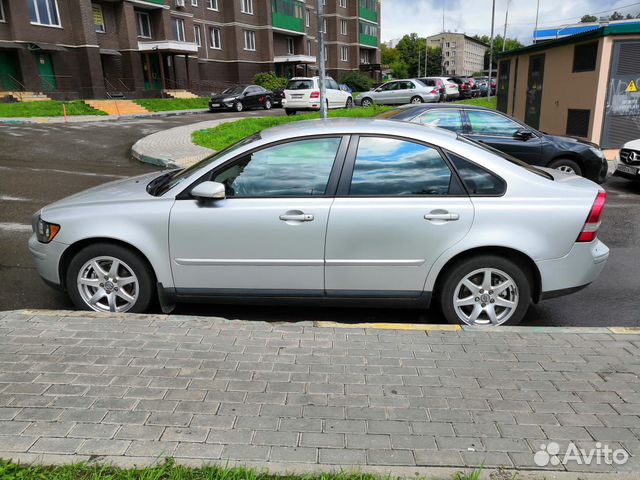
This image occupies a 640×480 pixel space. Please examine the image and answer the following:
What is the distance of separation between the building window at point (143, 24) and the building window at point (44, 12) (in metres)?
6.51

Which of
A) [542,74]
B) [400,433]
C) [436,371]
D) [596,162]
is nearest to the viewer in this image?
[400,433]

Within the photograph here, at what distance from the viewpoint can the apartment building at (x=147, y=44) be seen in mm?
29375

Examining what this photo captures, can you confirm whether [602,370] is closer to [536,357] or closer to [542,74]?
[536,357]

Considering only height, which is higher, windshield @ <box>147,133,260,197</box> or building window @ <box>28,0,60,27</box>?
building window @ <box>28,0,60,27</box>

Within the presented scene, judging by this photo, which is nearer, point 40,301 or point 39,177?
point 40,301

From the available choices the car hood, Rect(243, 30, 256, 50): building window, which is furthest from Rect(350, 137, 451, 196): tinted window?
Rect(243, 30, 256, 50): building window

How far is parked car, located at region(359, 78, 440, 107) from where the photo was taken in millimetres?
29406

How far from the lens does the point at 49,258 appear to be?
171 inches

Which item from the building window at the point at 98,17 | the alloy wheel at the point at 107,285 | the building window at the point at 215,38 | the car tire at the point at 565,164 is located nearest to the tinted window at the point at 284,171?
the alloy wheel at the point at 107,285

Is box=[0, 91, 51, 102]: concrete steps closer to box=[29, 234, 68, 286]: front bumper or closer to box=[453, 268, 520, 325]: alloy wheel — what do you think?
box=[29, 234, 68, 286]: front bumper

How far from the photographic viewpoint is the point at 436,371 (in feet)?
10.9

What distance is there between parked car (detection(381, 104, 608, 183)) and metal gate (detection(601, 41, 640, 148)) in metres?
4.53

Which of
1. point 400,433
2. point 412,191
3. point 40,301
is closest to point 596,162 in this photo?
point 412,191

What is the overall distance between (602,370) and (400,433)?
1.54 meters
